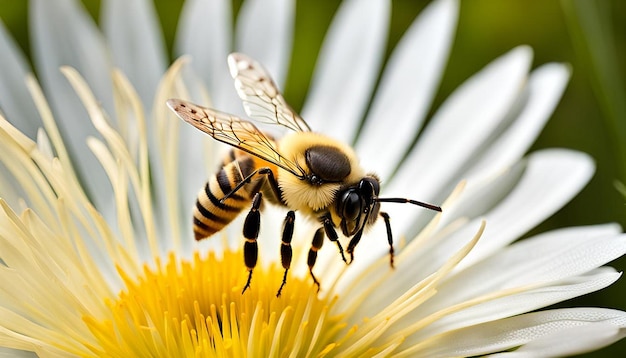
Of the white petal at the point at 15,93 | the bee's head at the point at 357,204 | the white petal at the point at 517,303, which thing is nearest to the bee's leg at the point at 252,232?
the bee's head at the point at 357,204

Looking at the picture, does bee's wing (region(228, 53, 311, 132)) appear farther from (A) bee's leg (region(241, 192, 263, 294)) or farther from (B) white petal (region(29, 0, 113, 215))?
(B) white petal (region(29, 0, 113, 215))

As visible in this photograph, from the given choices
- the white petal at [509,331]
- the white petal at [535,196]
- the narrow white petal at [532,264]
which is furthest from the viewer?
the white petal at [535,196]

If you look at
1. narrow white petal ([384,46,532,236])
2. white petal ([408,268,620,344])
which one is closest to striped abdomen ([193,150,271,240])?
white petal ([408,268,620,344])

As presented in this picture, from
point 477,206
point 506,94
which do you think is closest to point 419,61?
point 506,94

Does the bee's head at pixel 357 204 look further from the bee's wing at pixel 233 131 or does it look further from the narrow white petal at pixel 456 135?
the narrow white petal at pixel 456 135

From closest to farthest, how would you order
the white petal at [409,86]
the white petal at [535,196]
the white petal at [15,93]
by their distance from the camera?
the white petal at [535,196], the white petal at [15,93], the white petal at [409,86]

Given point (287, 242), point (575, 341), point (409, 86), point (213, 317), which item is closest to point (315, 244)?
point (287, 242)

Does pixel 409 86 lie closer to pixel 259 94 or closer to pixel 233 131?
pixel 259 94

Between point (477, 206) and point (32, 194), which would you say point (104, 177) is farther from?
point (477, 206)
